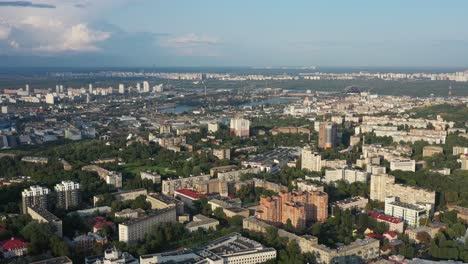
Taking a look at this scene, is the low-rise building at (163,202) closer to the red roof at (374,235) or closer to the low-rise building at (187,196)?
the low-rise building at (187,196)

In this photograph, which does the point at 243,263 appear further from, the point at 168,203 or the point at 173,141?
the point at 173,141

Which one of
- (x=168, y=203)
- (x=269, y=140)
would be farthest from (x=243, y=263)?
(x=269, y=140)

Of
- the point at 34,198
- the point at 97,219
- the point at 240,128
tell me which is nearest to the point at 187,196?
the point at 97,219

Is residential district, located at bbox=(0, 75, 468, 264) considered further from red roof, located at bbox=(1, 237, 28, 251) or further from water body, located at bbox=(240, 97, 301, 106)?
water body, located at bbox=(240, 97, 301, 106)

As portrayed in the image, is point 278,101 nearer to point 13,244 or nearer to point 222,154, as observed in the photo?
point 222,154

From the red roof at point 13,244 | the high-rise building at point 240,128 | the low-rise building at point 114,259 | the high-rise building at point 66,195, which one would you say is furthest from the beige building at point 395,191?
the high-rise building at point 240,128

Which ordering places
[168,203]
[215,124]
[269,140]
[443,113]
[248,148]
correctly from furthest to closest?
1. [443,113]
2. [215,124]
3. [269,140]
4. [248,148]
5. [168,203]
